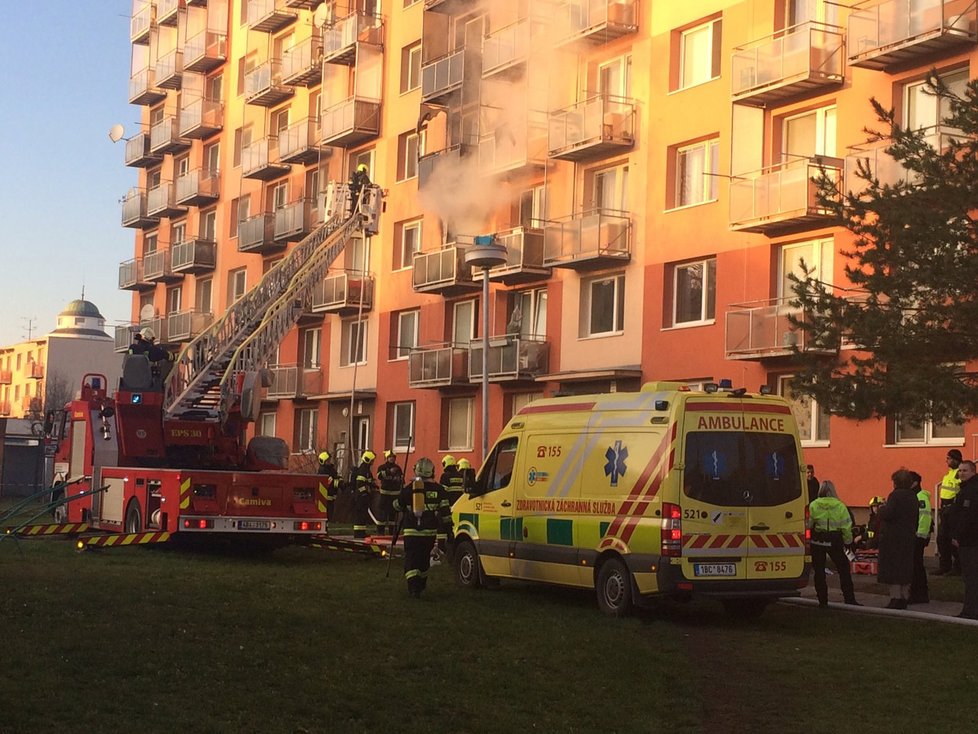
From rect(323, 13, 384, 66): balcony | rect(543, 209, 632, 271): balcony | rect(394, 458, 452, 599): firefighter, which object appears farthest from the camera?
rect(323, 13, 384, 66): balcony

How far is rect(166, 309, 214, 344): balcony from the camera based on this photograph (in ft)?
168

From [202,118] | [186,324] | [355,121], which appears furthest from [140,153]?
[355,121]

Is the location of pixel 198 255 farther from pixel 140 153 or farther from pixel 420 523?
pixel 420 523


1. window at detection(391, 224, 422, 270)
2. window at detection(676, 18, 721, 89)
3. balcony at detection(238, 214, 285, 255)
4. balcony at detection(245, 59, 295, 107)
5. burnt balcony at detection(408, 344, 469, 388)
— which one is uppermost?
balcony at detection(245, 59, 295, 107)

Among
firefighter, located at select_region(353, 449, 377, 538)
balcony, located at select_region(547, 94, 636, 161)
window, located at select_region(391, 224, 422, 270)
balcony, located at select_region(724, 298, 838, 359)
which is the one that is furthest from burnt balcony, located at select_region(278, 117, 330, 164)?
balcony, located at select_region(724, 298, 838, 359)

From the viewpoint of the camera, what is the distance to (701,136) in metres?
29.7

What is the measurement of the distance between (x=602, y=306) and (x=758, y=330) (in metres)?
6.17

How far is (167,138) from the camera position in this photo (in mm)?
56500

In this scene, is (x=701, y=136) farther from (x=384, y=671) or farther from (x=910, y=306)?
(x=384, y=671)

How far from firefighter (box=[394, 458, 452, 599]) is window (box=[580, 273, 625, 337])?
1544cm

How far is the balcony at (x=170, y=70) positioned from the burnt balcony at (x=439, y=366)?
23.8 metres

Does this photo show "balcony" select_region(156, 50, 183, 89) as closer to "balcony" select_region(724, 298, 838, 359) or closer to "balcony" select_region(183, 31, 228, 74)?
"balcony" select_region(183, 31, 228, 74)

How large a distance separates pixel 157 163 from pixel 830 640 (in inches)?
1965

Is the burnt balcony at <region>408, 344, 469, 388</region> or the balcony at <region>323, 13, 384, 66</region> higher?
the balcony at <region>323, 13, 384, 66</region>
